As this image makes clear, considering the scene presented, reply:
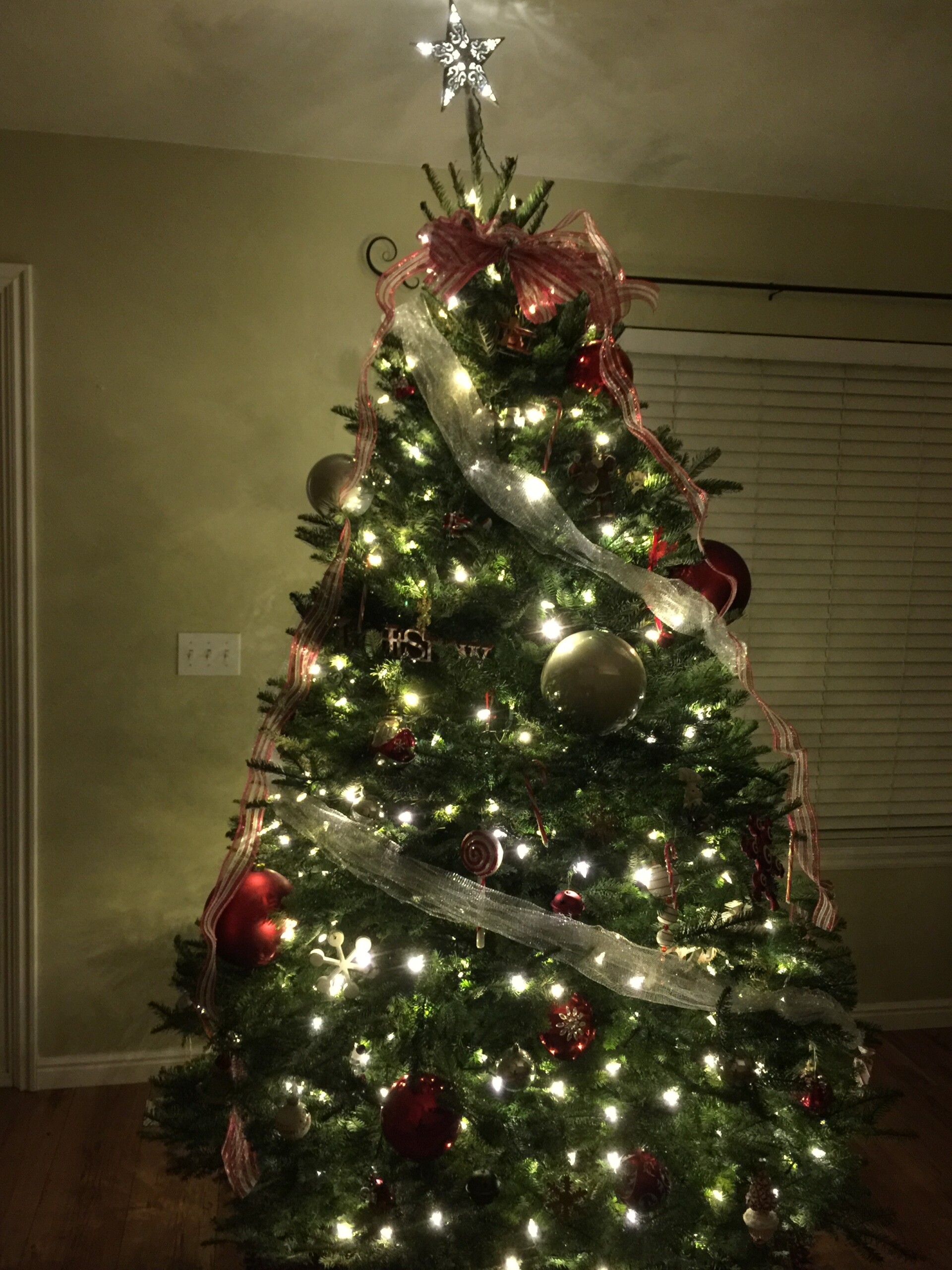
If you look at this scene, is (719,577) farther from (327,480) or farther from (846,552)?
(846,552)

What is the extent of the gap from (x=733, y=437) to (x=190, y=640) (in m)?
1.50

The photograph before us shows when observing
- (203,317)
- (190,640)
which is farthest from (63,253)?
(190,640)

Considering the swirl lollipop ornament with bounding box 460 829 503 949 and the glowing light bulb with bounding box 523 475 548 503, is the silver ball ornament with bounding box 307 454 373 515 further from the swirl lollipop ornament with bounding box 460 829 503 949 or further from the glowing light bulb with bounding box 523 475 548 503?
the swirl lollipop ornament with bounding box 460 829 503 949

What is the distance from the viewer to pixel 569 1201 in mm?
1253

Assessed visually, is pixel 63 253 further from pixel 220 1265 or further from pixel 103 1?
pixel 220 1265

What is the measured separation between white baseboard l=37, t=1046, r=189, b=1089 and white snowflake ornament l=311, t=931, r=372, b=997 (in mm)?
1202

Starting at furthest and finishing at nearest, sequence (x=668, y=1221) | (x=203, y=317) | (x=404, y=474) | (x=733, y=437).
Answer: (x=733, y=437)
(x=203, y=317)
(x=404, y=474)
(x=668, y=1221)

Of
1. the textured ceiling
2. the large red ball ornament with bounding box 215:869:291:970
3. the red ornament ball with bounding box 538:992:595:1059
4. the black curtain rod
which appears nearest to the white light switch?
the large red ball ornament with bounding box 215:869:291:970

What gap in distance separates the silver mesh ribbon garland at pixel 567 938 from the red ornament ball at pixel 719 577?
56 cm

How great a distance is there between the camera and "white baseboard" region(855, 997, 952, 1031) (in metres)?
2.56

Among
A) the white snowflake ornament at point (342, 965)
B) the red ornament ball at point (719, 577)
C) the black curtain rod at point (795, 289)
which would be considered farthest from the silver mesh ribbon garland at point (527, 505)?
the black curtain rod at point (795, 289)

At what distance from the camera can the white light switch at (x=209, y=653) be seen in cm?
217

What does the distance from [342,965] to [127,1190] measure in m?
1.08

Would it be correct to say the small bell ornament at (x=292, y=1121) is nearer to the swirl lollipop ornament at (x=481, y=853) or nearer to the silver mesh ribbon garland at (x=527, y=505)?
the swirl lollipop ornament at (x=481, y=853)
